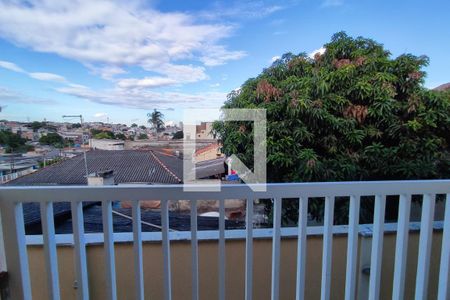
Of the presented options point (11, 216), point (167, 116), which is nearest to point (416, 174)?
point (167, 116)

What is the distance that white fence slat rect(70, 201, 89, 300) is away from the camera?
1.21 metres

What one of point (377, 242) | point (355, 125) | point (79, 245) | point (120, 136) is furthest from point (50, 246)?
point (355, 125)

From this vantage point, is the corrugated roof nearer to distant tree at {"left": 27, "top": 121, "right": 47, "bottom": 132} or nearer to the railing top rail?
distant tree at {"left": 27, "top": 121, "right": 47, "bottom": 132}

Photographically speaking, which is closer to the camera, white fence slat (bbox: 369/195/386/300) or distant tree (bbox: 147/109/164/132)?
white fence slat (bbox: 369/195/386/300)

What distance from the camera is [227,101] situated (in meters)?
2.64

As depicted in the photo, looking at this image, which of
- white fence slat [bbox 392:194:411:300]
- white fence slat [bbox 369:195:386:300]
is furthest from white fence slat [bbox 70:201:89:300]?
white fence slat [bbox 392:194:411:300]

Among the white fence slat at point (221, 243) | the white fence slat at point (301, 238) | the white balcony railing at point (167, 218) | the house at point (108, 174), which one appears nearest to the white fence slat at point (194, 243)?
the white balcony railing at point (167, 218)

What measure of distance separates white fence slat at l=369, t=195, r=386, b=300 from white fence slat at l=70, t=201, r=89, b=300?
148cm

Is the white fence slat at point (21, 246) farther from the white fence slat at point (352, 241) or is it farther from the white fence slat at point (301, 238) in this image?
the white fence slat at point (352, 241)

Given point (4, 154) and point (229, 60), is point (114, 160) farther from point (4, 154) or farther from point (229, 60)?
point (229, 60)

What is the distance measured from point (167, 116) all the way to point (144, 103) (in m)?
0.21

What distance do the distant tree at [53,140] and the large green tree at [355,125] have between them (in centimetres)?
132

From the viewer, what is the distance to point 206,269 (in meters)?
1.62

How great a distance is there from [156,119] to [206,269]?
105cm
